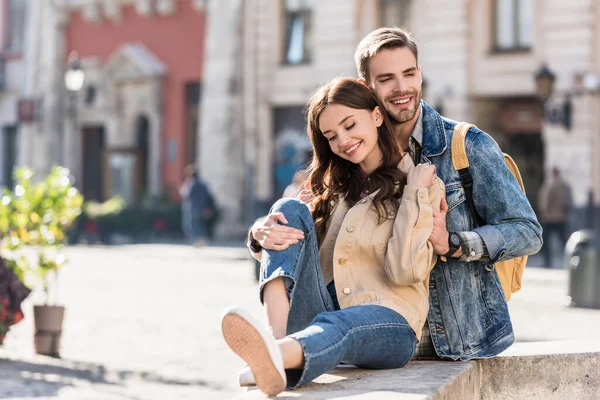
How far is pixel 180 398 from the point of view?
8.08 m

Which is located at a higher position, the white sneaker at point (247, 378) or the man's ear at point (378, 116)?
the man's ear at point (378, 116)

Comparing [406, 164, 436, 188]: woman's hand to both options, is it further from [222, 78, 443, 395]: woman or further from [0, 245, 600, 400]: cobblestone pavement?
[0, 245, 600, 400]: cobblestone pavement

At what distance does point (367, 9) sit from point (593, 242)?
13.7m

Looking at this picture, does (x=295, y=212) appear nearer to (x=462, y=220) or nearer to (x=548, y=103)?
(x=462, y=220)

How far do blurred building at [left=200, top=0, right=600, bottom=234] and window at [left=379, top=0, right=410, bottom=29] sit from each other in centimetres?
2

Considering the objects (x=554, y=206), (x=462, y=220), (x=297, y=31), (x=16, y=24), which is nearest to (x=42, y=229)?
(x=462, y=220)

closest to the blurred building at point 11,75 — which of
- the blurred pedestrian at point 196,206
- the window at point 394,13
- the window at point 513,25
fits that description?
the blurred pedestrian at point 196,206

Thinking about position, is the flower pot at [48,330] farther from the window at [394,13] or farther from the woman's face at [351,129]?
the window at [394,13]

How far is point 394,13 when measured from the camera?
2678 cm

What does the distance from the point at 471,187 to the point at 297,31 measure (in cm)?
2426

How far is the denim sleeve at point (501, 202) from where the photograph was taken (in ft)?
15.9

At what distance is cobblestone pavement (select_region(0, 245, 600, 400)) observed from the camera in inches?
334

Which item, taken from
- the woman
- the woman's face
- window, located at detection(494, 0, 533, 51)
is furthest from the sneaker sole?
window, located at detection(494, 0, 533, 51)

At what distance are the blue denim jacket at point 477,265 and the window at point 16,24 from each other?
34161mm
